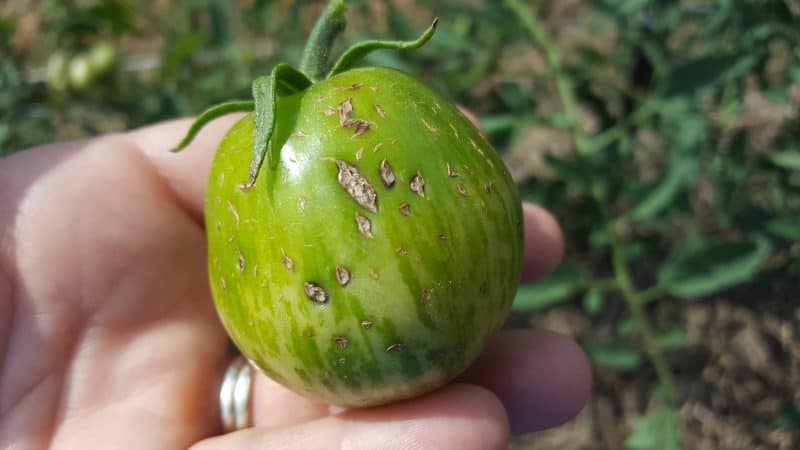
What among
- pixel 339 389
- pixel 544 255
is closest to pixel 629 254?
pixel 544 255

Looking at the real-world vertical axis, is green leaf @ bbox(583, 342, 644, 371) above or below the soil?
above

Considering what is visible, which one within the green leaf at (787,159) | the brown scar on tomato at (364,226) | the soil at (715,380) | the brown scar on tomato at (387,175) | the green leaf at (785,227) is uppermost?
→ the brown scar on tomato at (387,175)

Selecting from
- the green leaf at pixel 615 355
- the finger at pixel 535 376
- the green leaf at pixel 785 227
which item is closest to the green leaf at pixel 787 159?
the green leaf at pixel 785 227

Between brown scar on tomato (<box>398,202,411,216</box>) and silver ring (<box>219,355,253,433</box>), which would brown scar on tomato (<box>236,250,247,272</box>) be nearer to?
brown scar on tomato (<box>398,202,411,216</box>)

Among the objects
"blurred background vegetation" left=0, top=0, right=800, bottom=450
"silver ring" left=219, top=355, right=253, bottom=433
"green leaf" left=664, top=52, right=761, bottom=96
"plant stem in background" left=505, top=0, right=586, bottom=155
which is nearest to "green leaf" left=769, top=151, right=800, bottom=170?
"blurred background vegetation" left=0, top=0, right=800, bottom=450

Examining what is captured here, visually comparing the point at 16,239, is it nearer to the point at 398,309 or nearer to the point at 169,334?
the point at 169,334

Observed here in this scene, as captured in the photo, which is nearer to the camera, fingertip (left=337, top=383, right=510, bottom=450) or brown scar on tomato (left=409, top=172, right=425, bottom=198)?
brown scar on tomato (left=409, top=172, right=425, bottom=198)

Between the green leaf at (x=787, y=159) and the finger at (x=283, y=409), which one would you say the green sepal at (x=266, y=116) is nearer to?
the finger at (x=283, y=409)
